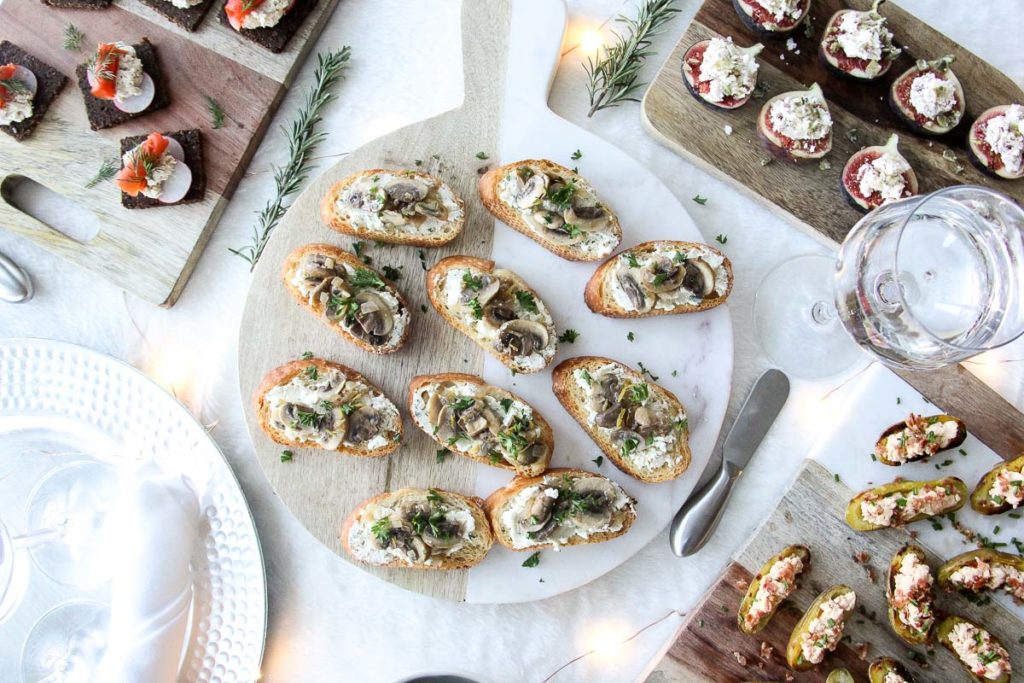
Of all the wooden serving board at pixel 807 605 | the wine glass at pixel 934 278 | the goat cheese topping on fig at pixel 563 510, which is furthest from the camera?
the wooden serving board at pixel 807 605

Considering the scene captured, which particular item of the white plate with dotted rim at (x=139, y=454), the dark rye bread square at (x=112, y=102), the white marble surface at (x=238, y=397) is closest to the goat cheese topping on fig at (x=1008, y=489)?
the white marble surface at (x=238, y=397)

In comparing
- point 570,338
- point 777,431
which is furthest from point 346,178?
point 777,431

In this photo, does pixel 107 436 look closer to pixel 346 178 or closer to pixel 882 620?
pixel 346 178

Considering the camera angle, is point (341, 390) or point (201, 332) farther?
point (201, 332)

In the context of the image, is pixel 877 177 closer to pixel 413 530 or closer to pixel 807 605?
pixel 807 605

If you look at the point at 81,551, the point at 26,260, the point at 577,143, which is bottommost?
the point at 81,551

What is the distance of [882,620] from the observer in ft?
10.7

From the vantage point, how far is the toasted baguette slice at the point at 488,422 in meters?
3.16

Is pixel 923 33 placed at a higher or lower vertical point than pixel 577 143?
higher

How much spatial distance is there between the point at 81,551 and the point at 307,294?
4.72 ft

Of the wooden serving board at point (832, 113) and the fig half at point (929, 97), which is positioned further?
the wooden serving board at point (832, 113)

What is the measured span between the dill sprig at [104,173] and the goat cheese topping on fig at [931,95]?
3.26 m

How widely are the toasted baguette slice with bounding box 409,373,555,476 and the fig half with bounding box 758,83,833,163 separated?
4.77ft

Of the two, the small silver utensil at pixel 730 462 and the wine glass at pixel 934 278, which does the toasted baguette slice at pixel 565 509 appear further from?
the wine glass at pixel 934 278
